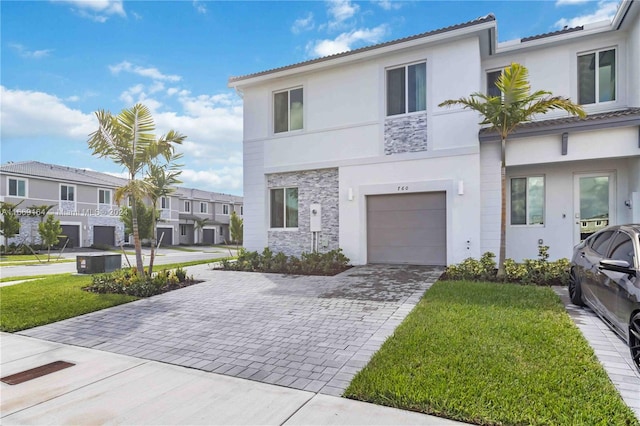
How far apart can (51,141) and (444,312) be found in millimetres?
14686

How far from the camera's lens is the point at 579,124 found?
374 inches

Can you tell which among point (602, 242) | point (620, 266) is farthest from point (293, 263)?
point (620, 266)

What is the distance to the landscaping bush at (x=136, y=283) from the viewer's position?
859 cm

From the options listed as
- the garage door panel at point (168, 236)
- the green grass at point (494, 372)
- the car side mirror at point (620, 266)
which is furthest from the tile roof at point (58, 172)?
the car side mirror at point (620, 266)

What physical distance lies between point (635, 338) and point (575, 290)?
9.14 ft

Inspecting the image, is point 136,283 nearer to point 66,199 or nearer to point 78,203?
point 66,199

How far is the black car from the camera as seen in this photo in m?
4.00

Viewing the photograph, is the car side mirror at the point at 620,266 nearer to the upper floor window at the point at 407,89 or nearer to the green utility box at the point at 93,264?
the upper floor window at the point at 407,89

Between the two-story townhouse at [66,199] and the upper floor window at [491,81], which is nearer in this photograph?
the upper floor window at [491,81]

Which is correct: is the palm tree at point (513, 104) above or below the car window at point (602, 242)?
above

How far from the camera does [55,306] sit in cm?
750

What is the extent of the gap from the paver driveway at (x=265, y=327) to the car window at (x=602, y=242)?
305cm

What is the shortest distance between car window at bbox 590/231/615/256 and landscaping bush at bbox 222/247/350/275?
6.37m

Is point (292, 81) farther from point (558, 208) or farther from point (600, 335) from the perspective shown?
point (600, 335)
